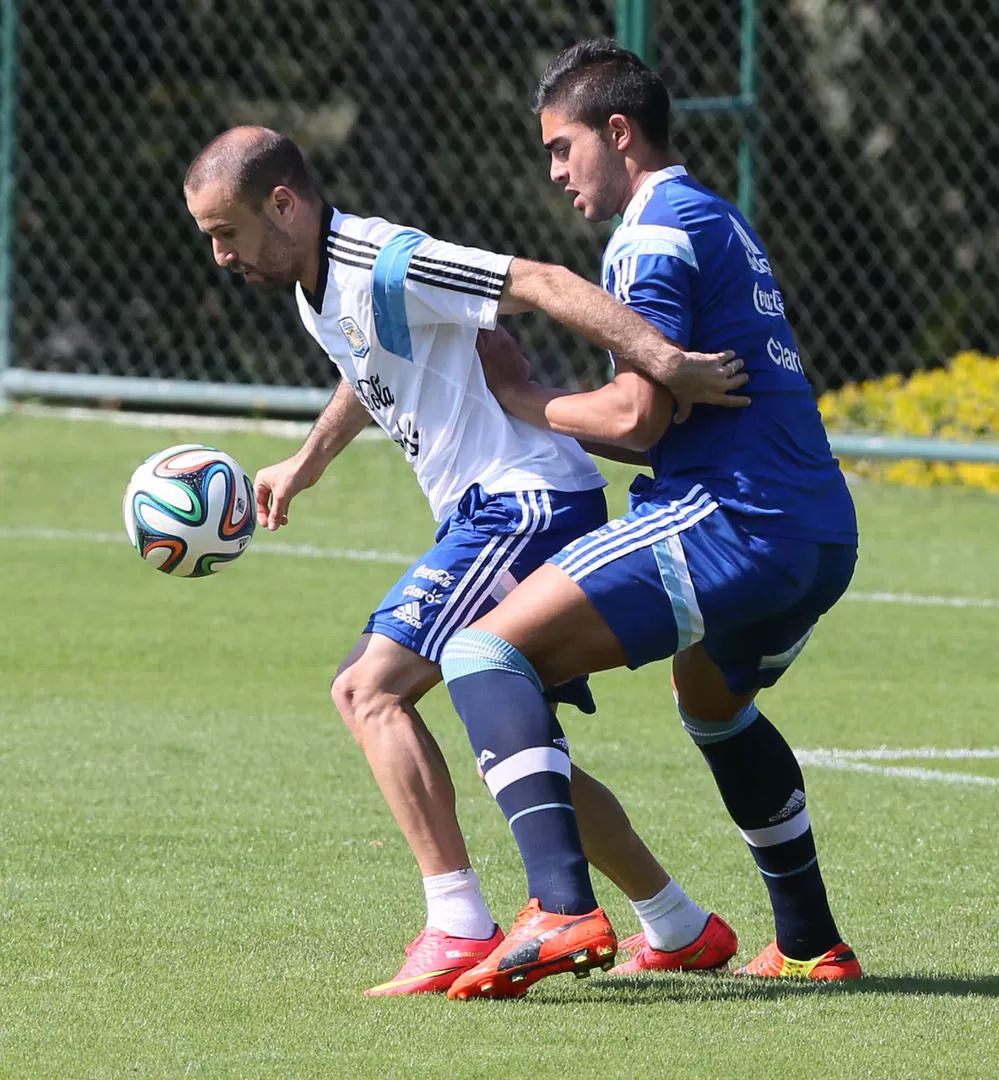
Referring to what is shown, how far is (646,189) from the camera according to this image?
14.8 feet

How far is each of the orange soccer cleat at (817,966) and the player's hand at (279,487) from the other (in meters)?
1.53

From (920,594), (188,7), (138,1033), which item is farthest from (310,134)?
(138,1033)

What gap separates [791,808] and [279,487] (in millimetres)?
1422

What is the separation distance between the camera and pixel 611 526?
4402 mm

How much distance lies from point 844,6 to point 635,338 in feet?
47.8

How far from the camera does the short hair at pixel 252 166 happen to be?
15.4ft

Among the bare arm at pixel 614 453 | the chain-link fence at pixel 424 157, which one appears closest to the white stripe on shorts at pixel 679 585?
the bare arm at pixel 614 453

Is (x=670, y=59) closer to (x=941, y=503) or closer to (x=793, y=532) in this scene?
(x=941, y=503)

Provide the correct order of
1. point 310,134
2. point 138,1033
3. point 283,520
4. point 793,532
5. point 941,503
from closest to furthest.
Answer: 1. point 138,1033
2. point 793,532
3. point 283,520
4. point 941,503
5. point 310,134

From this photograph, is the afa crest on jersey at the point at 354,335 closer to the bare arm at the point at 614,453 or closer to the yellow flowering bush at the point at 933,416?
the bare arm at the point at 614,453

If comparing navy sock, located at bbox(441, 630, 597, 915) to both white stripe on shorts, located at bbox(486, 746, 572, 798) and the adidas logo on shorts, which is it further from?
the adidas logo on shorts

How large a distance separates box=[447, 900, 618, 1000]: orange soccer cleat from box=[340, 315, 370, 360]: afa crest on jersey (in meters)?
1.29

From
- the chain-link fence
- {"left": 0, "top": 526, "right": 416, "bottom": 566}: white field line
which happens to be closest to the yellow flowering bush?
the chain-link fence

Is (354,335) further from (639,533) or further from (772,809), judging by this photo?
(772,809)
